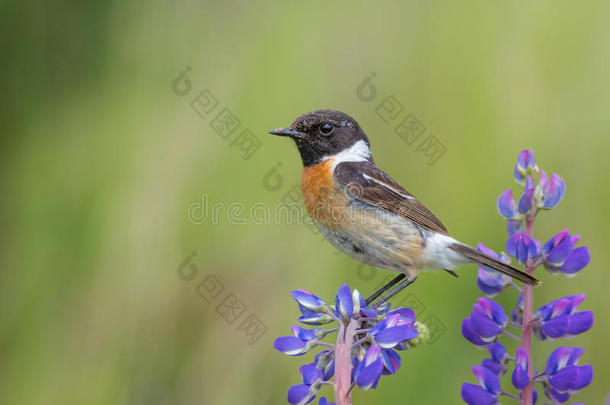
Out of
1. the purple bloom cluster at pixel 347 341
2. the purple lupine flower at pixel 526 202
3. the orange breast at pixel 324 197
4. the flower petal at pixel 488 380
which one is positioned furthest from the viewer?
the orange breast at pixel 324 197

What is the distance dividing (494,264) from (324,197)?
2.58ft

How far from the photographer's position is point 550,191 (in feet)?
4.22

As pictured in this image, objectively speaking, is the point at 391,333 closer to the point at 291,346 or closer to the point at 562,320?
the point at 291,346

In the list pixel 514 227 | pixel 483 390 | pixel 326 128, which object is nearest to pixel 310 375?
pixel 483 390

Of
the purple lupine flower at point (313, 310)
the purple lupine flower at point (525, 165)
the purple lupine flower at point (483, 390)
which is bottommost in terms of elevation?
the purple lupine flower at point (483, 390)

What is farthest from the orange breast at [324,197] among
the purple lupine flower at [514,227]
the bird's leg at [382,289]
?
the purple lupine flower at [514,227]

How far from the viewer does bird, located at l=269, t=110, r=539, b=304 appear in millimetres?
2254

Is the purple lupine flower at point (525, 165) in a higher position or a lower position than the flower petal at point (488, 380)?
higher

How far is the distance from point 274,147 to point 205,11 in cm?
70

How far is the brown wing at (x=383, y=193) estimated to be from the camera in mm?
2316

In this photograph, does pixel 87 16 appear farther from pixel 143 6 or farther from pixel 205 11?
pixel 205 11

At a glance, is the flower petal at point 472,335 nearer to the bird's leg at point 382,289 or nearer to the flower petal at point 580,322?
the flower petal at point 580,322

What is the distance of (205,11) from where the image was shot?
2.81 meters

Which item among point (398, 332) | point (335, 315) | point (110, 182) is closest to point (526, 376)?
point (398, 332)
